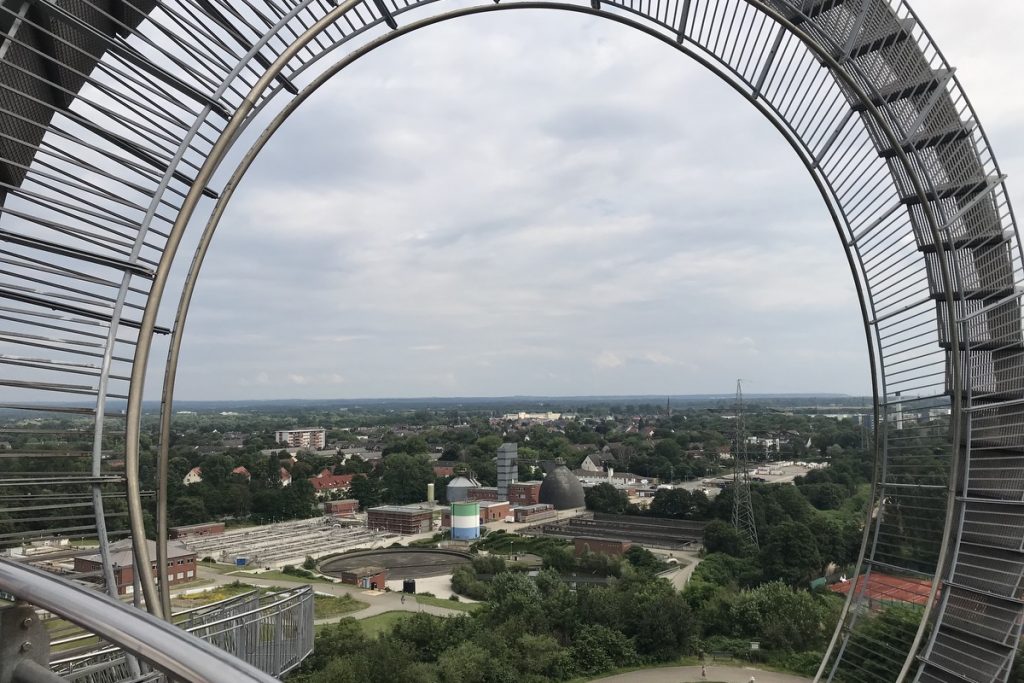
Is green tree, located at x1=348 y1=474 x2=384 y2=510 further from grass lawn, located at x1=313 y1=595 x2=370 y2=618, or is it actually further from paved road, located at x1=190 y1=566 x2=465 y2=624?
grass lawn, located at x1=313 y1=595 x2=370 y2=618

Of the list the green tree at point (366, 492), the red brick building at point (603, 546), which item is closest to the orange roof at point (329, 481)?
the green tree at point (366, 492)

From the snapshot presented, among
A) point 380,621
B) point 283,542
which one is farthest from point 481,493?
point 380,621

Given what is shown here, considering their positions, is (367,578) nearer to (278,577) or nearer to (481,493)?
(278,577)

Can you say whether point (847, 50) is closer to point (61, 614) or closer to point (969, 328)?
point (969, 328)

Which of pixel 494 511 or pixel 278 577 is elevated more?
pixel 494 511

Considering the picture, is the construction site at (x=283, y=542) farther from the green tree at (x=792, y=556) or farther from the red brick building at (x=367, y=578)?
the green tree at (x=792, y=556)

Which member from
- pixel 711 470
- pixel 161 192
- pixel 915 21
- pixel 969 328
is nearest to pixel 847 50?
pixel 915 21

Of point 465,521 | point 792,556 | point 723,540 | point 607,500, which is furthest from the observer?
point 607,500
